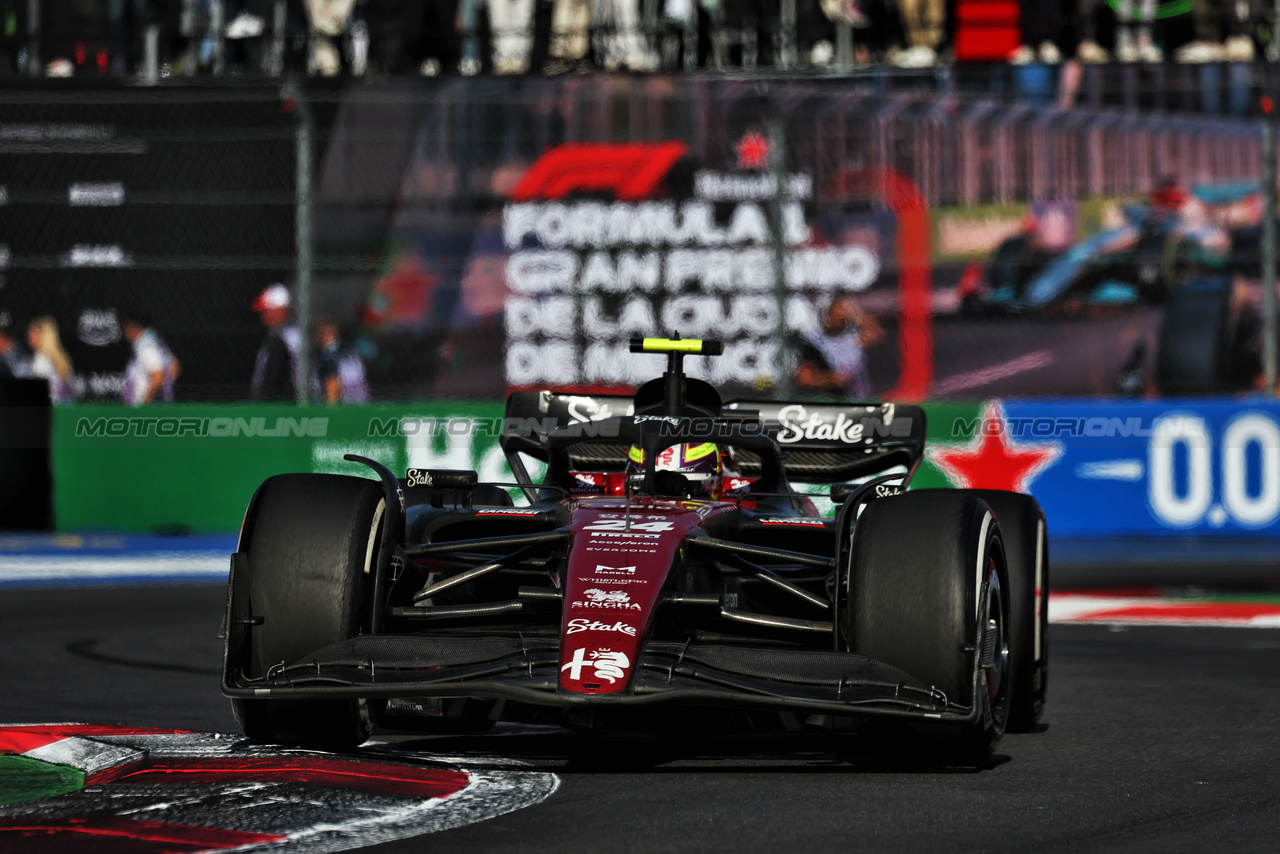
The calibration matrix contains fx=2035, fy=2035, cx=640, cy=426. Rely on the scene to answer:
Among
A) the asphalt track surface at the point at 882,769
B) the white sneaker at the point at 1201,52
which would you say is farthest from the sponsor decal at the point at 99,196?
the white sneaker at the point at 1201,52

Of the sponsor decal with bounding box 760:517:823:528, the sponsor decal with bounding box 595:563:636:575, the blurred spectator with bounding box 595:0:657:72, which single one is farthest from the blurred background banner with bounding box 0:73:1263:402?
→ the sponsor decal with bounding box 595:563:636:575

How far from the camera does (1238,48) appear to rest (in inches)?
633

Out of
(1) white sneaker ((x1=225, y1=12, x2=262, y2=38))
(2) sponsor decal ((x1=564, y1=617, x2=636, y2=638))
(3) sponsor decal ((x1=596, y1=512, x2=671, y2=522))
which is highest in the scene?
(1) white sneaker ((x1=225, y1=12, x2=262, y2=38))

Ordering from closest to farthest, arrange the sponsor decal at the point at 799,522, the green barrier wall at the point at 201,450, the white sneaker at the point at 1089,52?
1. the sponsor decal at the point at 799,522
2. the green barrier wall at the point at 201,450
3. the white sneaker at the point at 1089,52

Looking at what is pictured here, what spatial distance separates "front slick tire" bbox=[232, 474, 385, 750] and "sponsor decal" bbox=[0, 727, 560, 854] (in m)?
0.11

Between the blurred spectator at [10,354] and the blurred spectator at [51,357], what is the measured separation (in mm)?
65

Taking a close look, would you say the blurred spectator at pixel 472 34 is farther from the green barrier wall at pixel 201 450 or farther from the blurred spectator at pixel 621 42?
the green barrier wall at pixel 201 450

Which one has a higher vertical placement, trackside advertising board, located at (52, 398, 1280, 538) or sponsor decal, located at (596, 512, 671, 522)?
sponsor decal, located at (596, 512, 671, 522)

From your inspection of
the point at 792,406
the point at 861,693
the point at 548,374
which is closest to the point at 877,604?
the point at 861,693

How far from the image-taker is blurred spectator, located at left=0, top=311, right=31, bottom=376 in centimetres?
1593

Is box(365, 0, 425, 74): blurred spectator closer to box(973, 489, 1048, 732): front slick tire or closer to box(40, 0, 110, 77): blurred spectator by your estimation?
box(40, 0, 110, 77): blurred spectator

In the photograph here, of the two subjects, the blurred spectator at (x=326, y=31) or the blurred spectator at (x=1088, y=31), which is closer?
the blurred spectator at (x=1088, y=31)

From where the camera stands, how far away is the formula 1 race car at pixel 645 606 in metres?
5.46

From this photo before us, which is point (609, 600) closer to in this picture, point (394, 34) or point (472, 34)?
point (472, 34)
